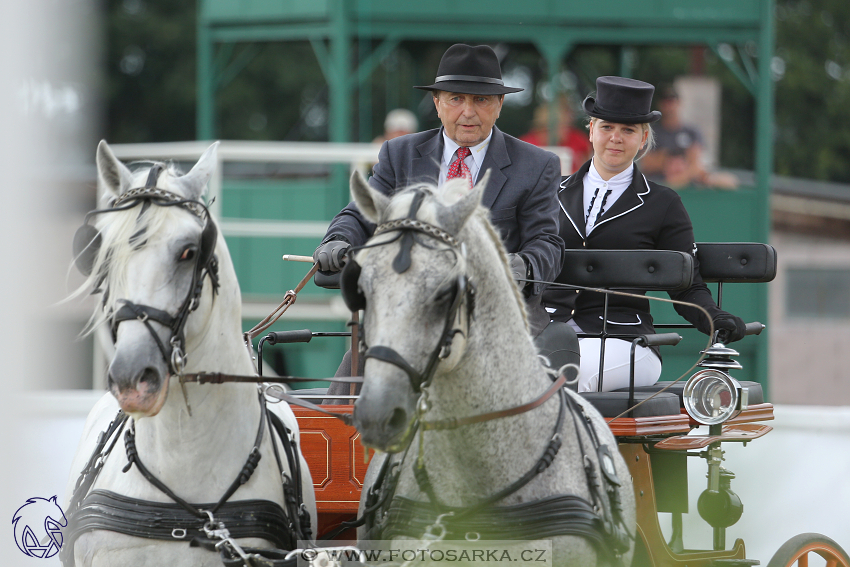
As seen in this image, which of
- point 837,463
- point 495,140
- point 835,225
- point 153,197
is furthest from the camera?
point 835,225

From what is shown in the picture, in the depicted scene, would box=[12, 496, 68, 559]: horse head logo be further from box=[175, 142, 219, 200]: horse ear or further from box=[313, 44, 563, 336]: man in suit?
box=[313, 44, 563, 336]: man in suit

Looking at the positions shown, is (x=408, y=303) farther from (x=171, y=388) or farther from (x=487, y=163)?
(x=487, y=163)

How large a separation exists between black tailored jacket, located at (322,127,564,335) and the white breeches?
0.44 metres

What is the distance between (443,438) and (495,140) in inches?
48.7

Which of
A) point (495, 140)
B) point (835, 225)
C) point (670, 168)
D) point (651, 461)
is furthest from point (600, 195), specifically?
point (835, 225)

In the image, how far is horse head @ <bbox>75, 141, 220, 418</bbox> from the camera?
2396 millimetres

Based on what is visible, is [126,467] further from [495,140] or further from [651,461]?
[651,461]

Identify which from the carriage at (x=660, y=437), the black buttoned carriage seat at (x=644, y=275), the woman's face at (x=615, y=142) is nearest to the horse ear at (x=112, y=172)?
the carriage at (x=660, y=437)

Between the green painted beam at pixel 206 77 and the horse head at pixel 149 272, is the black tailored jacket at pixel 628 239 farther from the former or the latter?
the green painted beam at pixel 206 77

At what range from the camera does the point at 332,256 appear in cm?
286

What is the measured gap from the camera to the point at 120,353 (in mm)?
2371

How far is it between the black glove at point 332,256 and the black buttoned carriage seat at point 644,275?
0.90 m

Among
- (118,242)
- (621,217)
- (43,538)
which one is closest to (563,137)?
(621,217)

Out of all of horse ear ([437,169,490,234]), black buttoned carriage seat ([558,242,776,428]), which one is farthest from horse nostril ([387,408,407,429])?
black buttoned carriage seat ([558,242,776,428])
